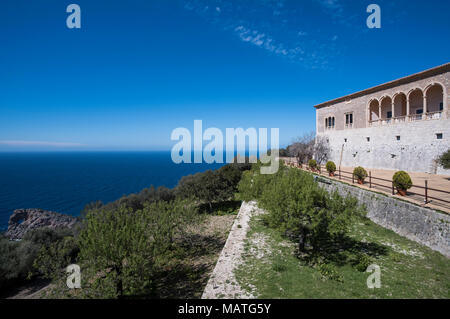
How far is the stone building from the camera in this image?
1770cm

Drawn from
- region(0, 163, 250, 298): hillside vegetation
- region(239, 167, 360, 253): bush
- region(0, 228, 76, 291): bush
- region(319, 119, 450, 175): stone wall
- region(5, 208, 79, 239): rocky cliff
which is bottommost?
region(5, 208, 79, 239): rocky cliff

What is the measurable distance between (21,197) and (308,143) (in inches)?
2781

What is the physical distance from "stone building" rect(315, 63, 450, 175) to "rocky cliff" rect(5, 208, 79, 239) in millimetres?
38691

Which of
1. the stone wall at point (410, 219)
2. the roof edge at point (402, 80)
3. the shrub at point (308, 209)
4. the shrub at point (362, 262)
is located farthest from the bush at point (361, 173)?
the roof edge at point (402, 80)

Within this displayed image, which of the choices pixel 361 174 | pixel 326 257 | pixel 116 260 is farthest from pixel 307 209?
pixel 361 174

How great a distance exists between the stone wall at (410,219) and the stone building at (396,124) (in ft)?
33.6

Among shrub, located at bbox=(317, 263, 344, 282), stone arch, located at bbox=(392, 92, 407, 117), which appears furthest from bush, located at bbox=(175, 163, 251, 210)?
stone arch, located at bbox=(392, 92, 407, 117)

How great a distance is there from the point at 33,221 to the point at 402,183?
4350cm

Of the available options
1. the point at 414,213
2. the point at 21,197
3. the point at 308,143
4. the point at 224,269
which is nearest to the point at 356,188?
the point at 414,213

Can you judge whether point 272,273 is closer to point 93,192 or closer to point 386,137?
point 386,137

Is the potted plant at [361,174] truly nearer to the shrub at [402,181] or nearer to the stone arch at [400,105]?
the shrub at [402,181]

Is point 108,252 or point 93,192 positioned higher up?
point 108,252

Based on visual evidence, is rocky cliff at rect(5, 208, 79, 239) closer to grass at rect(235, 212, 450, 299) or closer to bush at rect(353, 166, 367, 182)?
grass at rect(235, 212, 450, 299)
